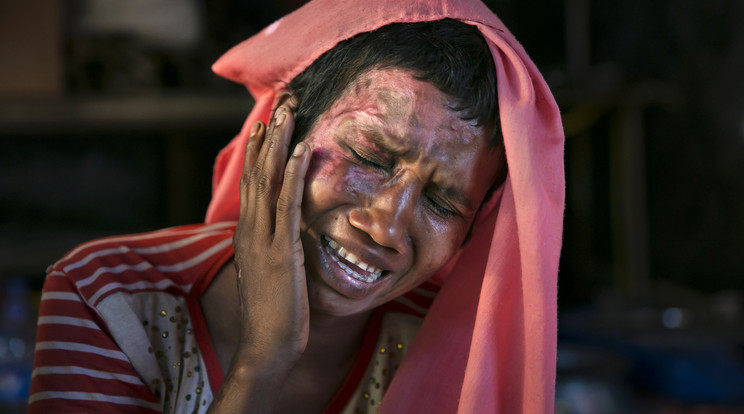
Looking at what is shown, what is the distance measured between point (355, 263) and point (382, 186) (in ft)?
0.45

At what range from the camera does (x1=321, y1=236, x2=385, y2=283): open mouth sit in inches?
46.9

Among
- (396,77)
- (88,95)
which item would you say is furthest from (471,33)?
(88,95)

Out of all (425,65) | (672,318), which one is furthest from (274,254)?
(672,318)

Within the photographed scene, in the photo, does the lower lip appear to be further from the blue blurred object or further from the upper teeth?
the blue blurred object

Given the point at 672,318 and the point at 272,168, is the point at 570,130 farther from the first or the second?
the point at 272,168

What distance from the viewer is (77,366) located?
1.15 m

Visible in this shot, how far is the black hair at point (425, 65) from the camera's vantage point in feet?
3.94

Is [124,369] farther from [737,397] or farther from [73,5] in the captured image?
[73,5]

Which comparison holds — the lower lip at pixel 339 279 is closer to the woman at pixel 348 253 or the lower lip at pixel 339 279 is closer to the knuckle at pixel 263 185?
the woman at pixel 348 253

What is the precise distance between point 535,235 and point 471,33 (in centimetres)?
38

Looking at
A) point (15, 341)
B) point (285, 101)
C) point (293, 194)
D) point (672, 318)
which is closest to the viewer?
point (293, 194)

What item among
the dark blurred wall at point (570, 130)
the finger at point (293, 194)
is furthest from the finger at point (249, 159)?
the dark blurred wall at point (570, 130)

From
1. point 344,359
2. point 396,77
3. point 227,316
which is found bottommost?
point 344,359

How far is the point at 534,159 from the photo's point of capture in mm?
1229
